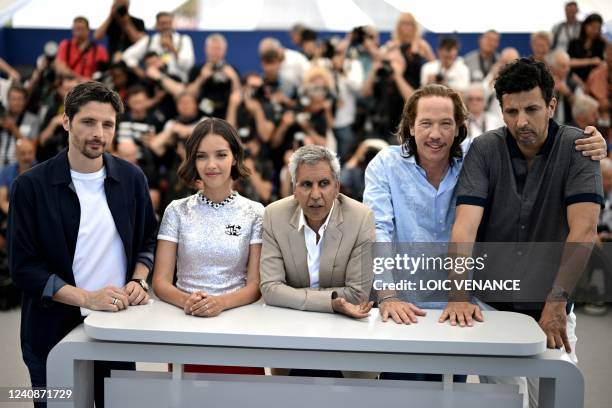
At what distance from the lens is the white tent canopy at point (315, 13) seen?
22.0 ft

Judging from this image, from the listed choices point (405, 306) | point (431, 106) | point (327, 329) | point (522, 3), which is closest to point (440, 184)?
point (431, 106)

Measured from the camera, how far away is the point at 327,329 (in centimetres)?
225

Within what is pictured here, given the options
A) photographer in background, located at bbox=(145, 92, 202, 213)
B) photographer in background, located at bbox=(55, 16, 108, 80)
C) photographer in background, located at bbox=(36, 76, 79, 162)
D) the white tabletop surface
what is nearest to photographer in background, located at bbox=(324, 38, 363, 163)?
photographer in background, located at bbox=(145, 92, 202, 213)

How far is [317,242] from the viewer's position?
2559 mm

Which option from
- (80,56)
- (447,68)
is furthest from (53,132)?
(447,68)

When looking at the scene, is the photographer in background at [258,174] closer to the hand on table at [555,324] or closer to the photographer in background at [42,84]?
the photographer in background at [42,84]

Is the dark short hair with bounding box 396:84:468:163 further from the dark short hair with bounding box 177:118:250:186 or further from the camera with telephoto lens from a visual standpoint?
the camera with telephoto lens

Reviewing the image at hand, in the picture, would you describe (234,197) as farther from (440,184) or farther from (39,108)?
(39,108)

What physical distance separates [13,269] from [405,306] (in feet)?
4.32

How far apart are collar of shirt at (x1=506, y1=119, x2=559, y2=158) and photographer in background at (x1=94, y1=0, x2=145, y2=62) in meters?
4.84

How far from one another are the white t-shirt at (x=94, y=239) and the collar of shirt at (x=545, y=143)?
1.40m

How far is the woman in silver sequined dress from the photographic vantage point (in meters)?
2.62

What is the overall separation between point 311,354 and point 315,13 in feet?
17.6

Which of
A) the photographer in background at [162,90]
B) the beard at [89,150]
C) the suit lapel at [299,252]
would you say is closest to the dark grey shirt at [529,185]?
the suit lapel at [299,252]
